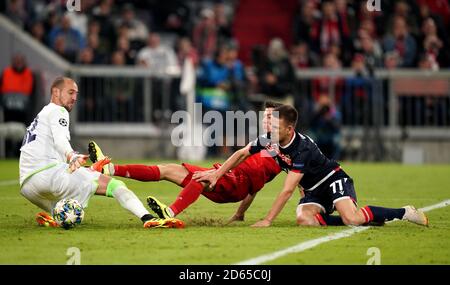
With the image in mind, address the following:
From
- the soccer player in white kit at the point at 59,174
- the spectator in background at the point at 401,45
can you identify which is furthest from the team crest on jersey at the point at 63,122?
the spectator in background at the point at 401,45

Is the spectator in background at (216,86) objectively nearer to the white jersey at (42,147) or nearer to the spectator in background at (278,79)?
the spectator in background at (278,79)

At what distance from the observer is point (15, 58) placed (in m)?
21.8

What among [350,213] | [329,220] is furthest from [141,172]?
[350,213]

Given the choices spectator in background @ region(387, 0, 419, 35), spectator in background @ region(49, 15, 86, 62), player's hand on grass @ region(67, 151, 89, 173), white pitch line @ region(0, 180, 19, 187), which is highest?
spectator in background @ region(387, 0, 419, 35)

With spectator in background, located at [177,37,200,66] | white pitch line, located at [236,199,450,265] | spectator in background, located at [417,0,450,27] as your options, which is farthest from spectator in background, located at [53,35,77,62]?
white pitch line, located at [236,199,450,265]

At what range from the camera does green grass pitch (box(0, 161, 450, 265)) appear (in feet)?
28.0

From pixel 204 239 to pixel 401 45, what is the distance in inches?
582

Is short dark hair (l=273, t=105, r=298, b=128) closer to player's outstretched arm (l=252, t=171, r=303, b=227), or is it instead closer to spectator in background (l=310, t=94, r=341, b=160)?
player's outstretched arm (l=252, t=171, r=303, b=227)

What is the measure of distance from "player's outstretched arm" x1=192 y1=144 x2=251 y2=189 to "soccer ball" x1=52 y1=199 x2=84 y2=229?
121 cm

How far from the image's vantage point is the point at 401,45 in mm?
23578

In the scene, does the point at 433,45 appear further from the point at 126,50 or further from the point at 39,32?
the point at 39,32

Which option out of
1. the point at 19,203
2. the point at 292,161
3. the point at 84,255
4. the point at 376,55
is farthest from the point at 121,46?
the point at 84,255

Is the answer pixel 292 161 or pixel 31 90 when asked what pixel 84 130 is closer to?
pixel 31 90
